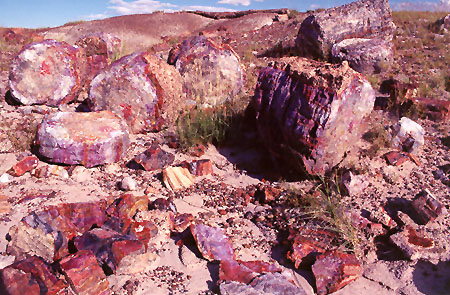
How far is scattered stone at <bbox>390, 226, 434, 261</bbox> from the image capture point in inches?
110

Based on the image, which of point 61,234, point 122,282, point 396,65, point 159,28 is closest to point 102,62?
point 61,234

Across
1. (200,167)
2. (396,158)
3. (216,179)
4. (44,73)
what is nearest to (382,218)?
(396,158)

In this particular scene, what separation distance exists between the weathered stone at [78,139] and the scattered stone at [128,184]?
0.48m

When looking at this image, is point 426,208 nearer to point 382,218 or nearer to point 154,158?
point 382,218

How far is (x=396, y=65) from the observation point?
7961 millimetres

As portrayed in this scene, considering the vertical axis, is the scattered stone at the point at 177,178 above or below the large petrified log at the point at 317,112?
below

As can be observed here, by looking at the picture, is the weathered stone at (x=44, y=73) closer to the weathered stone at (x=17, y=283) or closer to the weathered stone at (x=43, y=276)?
the weathered stone at (x=43, y=276)

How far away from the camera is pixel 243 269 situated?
2604 millimetres

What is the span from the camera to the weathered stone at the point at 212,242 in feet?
9.15

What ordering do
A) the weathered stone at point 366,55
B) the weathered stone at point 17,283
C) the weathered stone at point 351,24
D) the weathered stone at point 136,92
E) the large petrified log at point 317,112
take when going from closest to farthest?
the weathered stone at point 17,283
the large petrified log at point 317,112
the weathered stone at point 136,92
the weathered stone at point 366,55
the weathered stone at point 351,24

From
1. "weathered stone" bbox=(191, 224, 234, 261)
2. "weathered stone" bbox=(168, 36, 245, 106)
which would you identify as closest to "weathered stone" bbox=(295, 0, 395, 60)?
"weathered stone" bbox=(168, 36, 245, 106)

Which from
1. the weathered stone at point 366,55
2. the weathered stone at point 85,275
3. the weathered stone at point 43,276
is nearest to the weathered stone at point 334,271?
the weathered stone at point 85,275

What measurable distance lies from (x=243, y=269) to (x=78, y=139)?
2377 mm

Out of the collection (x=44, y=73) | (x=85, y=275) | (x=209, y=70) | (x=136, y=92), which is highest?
(x=209, y=70)
